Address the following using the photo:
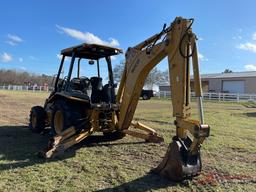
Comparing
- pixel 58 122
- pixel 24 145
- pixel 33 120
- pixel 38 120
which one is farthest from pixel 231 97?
pixel 24 145

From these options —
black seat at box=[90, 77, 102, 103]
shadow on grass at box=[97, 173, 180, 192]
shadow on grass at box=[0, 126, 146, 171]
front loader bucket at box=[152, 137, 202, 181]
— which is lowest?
shadow on grass at box=[97, 173, 180, 192]

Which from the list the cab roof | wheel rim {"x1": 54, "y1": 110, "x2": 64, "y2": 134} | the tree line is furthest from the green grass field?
the tree line

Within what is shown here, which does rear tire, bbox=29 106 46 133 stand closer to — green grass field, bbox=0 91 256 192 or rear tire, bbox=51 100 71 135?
green grass field, bbox=0 91 256 192

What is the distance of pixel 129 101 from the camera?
7.66 m

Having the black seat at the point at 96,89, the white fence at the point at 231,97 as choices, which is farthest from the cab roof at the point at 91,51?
the white fence at the point at 231,97

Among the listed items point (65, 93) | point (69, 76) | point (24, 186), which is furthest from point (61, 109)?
point (24, 186)

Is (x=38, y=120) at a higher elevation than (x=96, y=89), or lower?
lower

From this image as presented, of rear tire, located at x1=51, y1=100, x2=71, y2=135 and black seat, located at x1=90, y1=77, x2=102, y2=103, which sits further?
black seat, located at x1=90, y1=77, x2=102, y2=103

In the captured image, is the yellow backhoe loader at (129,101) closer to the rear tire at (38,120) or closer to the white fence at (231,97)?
the rear tire at (38,120)

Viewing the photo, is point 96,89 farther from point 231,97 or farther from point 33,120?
point 231,97

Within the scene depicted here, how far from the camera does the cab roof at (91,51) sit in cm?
807

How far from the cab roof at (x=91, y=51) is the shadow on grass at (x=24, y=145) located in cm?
226

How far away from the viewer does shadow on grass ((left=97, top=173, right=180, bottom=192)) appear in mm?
4890

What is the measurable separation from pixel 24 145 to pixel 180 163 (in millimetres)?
4229
